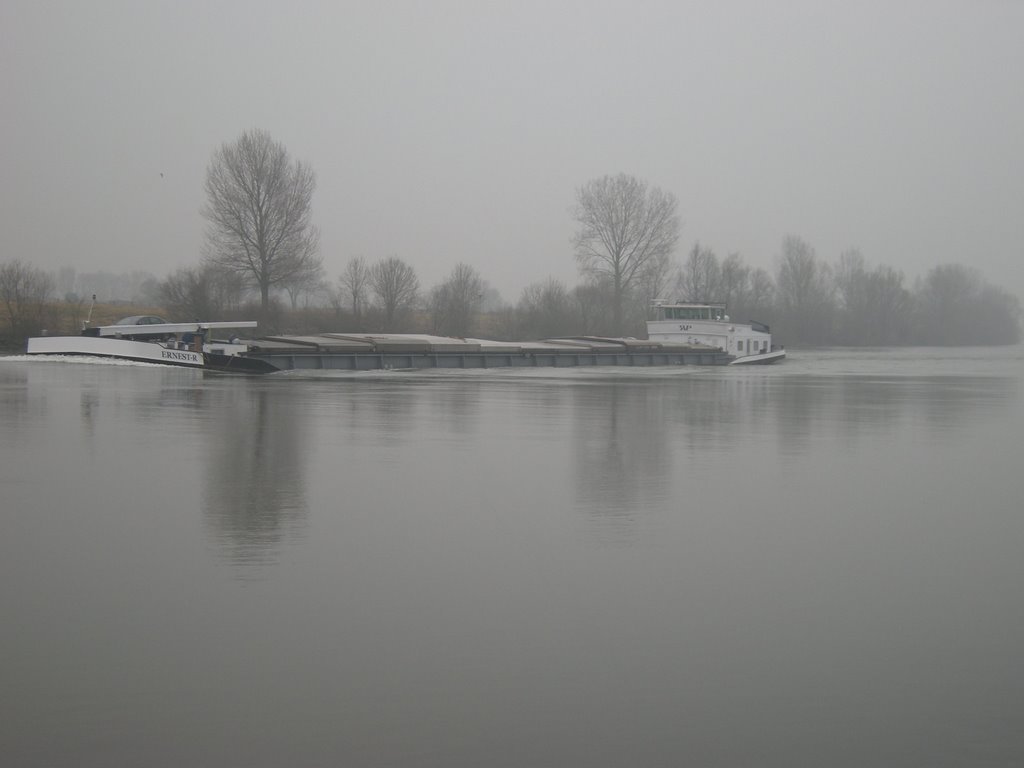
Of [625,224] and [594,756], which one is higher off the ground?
[625,224]

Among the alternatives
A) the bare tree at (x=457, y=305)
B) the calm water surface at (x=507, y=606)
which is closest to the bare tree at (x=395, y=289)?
the bare tree at (x=457, y=305)

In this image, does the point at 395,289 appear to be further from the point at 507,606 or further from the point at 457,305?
the point at 507,606

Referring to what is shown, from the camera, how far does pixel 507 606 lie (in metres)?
6.21

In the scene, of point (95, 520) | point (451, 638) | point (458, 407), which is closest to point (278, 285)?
point (458, 407)

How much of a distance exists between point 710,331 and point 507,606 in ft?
182

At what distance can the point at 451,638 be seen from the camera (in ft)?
18.2

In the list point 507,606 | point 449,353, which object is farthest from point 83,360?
point 507,606

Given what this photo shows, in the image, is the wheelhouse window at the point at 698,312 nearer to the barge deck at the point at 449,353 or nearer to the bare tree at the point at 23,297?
the barge deck at the point at 449,353

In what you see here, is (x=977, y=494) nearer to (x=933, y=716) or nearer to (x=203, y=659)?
(x=933, y=716)

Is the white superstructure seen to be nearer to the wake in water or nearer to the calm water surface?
the wake in water

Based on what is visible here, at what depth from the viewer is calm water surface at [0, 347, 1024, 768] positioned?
14.3ft

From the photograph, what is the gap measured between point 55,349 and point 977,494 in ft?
129

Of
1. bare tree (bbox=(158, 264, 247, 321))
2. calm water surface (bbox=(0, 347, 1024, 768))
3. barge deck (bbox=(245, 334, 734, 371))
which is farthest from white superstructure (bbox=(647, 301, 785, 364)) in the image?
calm water surface (bbox=(0, 347, 1024, 768))

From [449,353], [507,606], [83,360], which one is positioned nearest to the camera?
[507,606]
